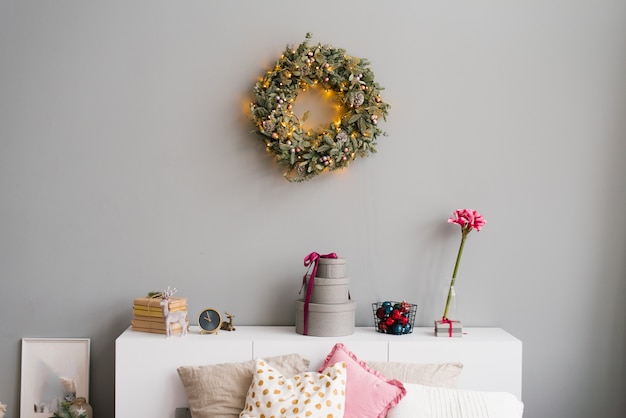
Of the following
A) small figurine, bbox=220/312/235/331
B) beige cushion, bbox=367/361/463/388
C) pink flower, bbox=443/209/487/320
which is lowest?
beige cushion, bbox=367/361/463/388

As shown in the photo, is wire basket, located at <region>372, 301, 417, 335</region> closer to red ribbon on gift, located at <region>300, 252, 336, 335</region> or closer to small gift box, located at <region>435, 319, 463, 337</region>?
small gift box, located at <region>435, 319, 463, 337</region>

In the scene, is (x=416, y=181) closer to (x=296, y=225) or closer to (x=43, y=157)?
(x=296, y=225)

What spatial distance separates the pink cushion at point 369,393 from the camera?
231 cm

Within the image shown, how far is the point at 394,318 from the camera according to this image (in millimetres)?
2713

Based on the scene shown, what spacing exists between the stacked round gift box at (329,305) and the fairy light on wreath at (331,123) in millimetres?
417

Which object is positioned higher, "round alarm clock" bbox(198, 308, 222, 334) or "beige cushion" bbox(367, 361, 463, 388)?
"round alarm clock" bbox(198, 308, 222, 334)

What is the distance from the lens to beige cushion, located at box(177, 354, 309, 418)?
2.42m

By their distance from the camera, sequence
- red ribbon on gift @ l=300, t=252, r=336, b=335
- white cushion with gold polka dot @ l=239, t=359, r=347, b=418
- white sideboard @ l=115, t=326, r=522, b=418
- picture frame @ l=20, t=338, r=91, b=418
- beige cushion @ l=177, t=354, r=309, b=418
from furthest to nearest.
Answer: picture frame @ l=20, t=338, r=91, b=418 → red ribbon on gift @ l=300, t=252, r=336, b=335 → white sideboard @ l=115, t=326, r=522, b=418 → beige cushion @ l=177, t=354, r=309, b=418 → white cushion with gold polka dot @ l=239, t=359, r=347, b=418

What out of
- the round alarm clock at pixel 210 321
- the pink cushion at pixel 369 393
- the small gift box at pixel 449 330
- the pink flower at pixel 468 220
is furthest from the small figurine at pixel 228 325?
the pink flower at pixel 468 220

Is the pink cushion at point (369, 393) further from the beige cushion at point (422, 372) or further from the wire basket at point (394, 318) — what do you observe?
the wire basket at point (394, 318)

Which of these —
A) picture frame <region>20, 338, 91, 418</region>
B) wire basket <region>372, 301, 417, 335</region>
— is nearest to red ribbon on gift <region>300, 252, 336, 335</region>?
wire basket <region>372, 301, 417, 335</region>

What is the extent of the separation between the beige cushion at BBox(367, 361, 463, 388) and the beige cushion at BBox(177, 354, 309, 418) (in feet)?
1.01

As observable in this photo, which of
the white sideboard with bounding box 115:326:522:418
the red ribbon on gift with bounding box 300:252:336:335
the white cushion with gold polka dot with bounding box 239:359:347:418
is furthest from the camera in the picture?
the red ribbon on gift with bounding box 300:252:336:335

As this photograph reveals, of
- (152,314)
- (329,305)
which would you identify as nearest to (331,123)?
(329,305)
